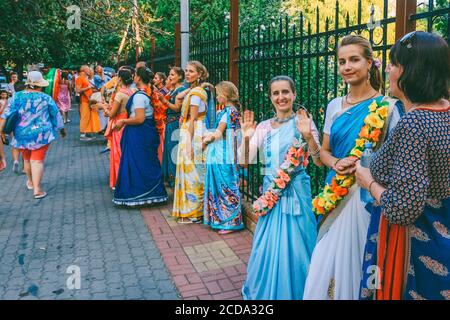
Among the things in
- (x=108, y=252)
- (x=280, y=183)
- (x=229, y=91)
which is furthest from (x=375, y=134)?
(x=108, y=252)

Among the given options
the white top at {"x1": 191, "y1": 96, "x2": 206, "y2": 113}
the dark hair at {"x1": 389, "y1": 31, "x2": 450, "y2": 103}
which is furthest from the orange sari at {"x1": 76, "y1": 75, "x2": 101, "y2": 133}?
the dark hair at {"x1": 389, "y1": 31, "x2": 450, "y2": 103}

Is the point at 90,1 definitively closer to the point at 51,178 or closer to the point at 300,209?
A: the point at 51,178

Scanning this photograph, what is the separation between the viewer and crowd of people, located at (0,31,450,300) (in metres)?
2.10

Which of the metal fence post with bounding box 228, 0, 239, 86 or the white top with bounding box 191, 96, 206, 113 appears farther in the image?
the metal fence post with bounding box 228, 0, 239, 86

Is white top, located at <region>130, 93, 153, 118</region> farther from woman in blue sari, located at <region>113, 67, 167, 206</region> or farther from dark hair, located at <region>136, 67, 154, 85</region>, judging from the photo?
dark hair, located at <region>136, 67, 154, 85</region>

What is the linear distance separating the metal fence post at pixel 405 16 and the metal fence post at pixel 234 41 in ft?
10.9

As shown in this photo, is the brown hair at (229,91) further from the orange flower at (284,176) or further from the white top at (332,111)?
the white top at (332,111)

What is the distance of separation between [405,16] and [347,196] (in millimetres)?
1324

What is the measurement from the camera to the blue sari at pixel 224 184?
5.72 m

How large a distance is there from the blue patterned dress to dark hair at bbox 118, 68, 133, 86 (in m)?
5.32
